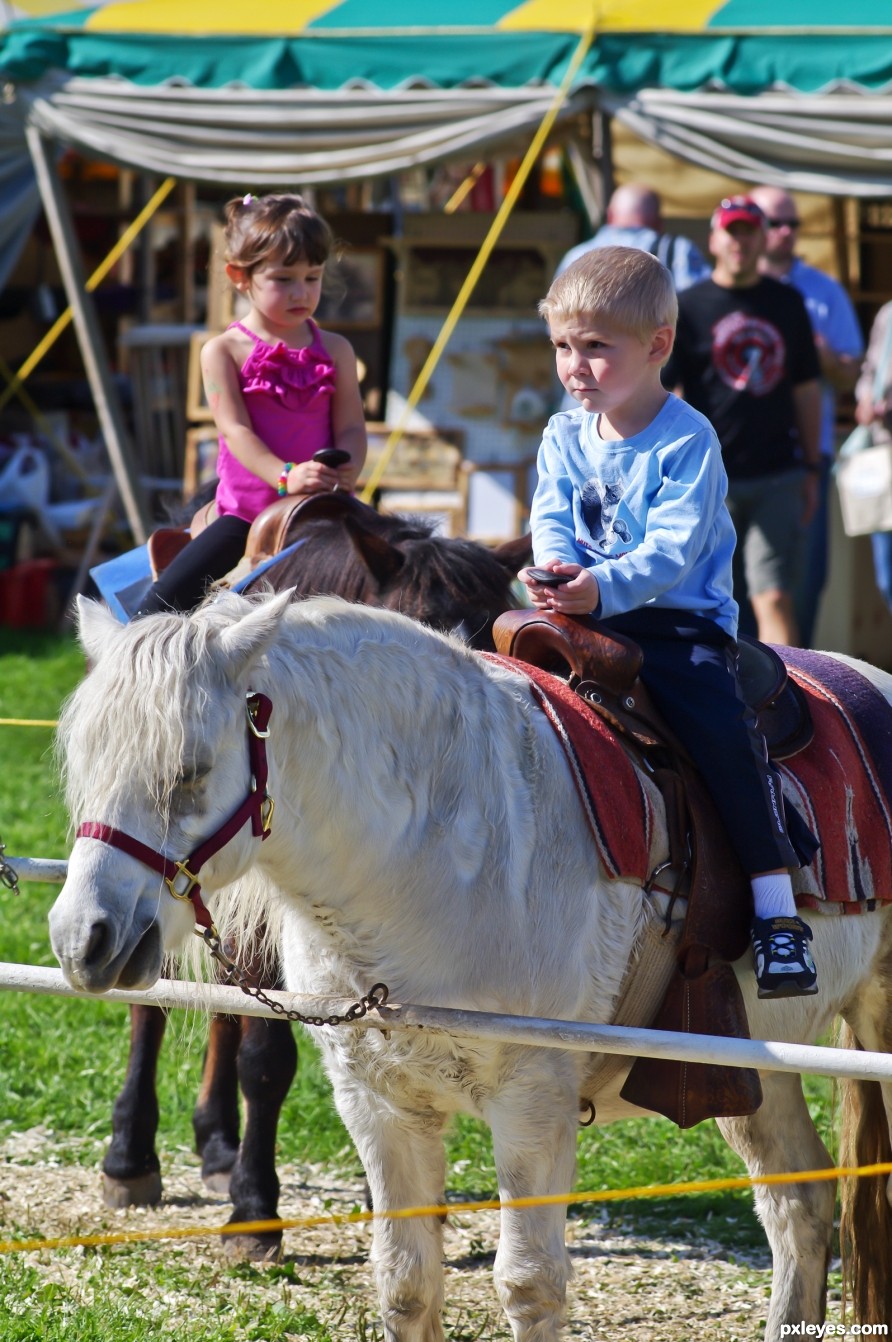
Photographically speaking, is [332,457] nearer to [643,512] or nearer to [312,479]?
[312,479]

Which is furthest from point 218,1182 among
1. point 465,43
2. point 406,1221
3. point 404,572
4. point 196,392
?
point 196,392

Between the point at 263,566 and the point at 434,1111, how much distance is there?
3.09 ft

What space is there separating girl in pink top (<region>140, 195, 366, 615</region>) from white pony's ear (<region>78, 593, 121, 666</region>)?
1154 mm

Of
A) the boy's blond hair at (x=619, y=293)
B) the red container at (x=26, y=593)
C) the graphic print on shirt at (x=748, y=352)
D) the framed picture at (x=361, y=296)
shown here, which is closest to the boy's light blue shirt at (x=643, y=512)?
the boy's blond hair at (x=619, y=293)

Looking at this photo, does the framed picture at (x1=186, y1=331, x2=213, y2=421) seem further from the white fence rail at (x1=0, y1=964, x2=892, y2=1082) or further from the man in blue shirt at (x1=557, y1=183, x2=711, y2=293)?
the white fence rail at (x1=0, y1=964, x2=892, y2=1082)

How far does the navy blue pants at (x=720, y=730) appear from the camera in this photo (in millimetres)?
2605

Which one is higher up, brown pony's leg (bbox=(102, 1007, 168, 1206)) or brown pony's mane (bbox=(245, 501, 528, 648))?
brown pony's mane (bbox=(245, 501, 528, 648))

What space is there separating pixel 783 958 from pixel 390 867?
67 cm

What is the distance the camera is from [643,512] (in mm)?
2637

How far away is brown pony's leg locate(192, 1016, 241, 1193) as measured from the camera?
4062mm

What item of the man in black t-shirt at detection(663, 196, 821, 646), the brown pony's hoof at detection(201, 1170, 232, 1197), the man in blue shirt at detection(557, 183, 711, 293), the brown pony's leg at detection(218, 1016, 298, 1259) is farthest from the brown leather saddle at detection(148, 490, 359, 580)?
the man in blue shirt at detection(557, 183, 711, 293)

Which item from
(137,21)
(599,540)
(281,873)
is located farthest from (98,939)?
(137,21)

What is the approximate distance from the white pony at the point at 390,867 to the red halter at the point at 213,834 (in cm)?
1

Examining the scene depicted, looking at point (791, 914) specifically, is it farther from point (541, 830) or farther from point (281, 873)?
point (281, 873)
